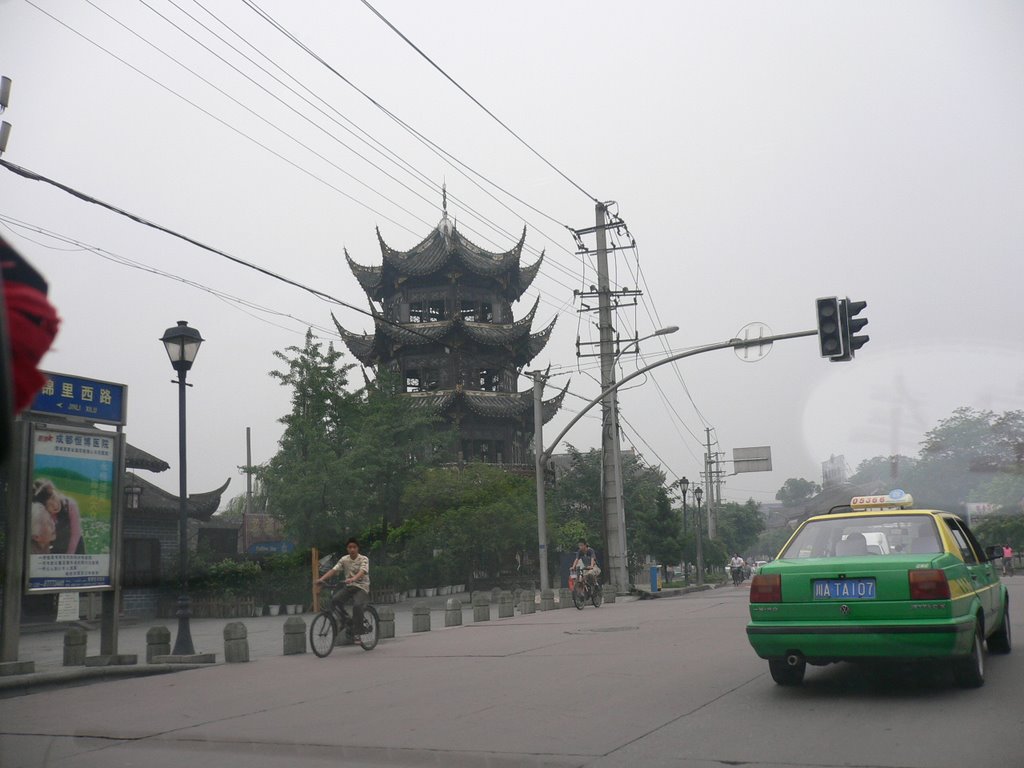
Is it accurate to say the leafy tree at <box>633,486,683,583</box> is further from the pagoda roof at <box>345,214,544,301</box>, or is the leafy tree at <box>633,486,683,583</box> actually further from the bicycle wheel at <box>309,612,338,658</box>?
the bicycle wheel at <box>309,612,338,658</box>

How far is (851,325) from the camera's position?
1727 cm

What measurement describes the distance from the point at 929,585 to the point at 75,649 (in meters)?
10.6

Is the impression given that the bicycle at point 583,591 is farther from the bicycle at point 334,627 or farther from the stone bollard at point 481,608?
the bicycle at point 334,627

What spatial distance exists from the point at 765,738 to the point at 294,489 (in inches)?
1013

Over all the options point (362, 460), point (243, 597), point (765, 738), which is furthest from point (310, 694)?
point (362, 460)

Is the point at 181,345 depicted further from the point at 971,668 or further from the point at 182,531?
the point at 971,668

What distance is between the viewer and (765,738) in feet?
19.9

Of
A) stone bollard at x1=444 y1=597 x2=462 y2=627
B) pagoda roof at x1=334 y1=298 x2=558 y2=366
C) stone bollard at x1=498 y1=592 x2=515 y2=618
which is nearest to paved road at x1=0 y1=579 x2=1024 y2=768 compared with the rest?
stone bollard at x1=444 y1=597 x2=462 y2=627

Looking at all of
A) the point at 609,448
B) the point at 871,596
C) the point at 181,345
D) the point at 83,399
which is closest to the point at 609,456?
the point at 609,448

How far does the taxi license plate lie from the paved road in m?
0.77

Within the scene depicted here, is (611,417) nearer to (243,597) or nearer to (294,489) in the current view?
(294,489)

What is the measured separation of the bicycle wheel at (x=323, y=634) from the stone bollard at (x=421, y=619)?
427cm

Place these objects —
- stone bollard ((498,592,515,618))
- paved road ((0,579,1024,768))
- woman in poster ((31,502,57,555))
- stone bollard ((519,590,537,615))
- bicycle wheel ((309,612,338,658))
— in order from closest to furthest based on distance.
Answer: paved road ((0,579,1024,768))
woman in poster ((31,502,57,555))
bicycle wheel ((309,612,338,658))
stone bollard ((498,592,515,618))
stone bollard ((519,590,537,615))

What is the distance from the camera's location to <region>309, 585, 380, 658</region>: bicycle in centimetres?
1333
